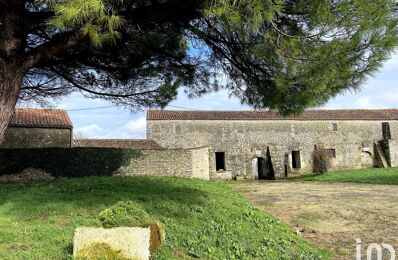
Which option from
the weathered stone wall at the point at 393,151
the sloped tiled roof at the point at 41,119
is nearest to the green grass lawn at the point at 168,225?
the sloped tiled roof at the point at 41,119

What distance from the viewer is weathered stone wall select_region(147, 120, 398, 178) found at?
90.6 ft

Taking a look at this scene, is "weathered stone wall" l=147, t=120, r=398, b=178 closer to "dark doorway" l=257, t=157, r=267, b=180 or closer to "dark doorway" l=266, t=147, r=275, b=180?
"dark doorway" l=266, t=147, r=275, b=180

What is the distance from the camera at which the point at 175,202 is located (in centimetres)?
770

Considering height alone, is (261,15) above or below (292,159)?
above

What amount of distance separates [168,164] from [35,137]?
20.3ft

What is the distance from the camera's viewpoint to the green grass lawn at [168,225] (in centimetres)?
498

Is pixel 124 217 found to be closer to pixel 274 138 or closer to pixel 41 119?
pixel 41 119

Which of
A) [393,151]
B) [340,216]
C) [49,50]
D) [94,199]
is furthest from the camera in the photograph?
[393,151]

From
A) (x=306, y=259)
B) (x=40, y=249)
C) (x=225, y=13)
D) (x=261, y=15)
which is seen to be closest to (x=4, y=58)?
(x=40, y=249)

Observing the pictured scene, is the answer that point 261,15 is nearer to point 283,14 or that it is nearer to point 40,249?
point 283,14

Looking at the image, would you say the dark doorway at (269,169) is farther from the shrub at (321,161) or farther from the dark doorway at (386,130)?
the dark doorway at (386,130)

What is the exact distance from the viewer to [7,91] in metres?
5.77

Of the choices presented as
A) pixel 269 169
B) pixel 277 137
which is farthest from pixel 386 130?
pixel 269 169

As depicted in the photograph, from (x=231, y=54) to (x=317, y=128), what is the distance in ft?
81.0
